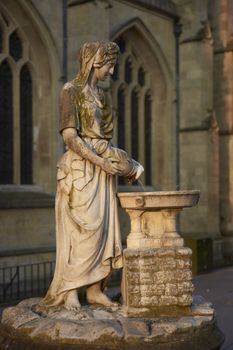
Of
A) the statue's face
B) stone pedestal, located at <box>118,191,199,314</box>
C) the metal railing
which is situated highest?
the statue's face

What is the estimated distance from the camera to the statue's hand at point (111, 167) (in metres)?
5.12

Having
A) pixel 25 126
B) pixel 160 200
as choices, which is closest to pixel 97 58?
pixel 160 200

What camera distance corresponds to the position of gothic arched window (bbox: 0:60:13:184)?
14141 millimetres

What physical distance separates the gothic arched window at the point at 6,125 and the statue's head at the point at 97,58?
29.5 feet

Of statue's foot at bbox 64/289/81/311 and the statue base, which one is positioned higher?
statue's foot at bbox 64/289/81/311

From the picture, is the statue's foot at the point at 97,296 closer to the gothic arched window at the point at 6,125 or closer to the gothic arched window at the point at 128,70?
the gothic arched window at the point at 6,125

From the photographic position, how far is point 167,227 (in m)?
5.17

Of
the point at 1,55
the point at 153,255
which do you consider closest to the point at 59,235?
the point at 153,255

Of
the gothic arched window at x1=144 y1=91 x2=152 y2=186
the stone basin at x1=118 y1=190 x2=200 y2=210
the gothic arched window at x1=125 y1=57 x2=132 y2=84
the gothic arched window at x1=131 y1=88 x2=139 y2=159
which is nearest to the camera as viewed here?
the stone basin at x1=118 y1=190 x2=200 y2=210

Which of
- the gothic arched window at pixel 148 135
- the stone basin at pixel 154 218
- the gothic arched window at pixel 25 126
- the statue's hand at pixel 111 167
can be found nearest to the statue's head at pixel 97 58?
the statue's hand at pixel 111 167

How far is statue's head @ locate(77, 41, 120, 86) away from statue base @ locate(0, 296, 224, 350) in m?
2.04

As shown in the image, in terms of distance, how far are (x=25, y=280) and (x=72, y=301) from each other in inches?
317

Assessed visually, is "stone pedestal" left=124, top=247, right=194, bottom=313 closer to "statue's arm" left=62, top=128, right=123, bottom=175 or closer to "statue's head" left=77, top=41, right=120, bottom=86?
"statue's arm" left=62, top=128, right=123, bottom=175

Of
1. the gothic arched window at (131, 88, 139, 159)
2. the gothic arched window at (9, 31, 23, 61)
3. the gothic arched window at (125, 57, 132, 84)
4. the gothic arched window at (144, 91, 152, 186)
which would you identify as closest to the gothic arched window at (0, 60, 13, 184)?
the gothic arched window at (9, 31, 23, 61)
